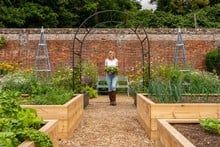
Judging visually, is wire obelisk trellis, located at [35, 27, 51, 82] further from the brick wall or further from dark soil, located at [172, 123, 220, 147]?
dark soil, located at [172, 123, 220, 147]

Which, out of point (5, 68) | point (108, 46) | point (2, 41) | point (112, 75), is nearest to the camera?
point (112, 75)

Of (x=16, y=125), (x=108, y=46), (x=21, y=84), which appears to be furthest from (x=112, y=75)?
(x=16, y=125)

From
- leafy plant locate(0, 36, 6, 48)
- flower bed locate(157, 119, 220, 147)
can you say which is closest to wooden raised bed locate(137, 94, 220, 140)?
flower bed locate(157, 119, 220, 147)

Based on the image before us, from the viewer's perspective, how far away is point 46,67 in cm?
1647

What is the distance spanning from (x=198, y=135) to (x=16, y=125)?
1.95 metres

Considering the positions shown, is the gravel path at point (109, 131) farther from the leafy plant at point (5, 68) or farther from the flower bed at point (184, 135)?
the leafy plant at point (5, 68)

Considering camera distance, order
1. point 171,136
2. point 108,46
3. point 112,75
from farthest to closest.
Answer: point 108,46 → point 112,75 → point 171,136

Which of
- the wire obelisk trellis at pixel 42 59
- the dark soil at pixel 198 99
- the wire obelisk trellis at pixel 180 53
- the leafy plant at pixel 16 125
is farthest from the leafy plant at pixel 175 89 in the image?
the wire obelisk trellis at pixel 42 59

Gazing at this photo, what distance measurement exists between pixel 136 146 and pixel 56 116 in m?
1.30

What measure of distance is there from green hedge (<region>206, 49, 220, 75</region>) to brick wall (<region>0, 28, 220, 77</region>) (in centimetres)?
38

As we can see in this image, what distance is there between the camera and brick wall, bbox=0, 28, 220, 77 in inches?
656

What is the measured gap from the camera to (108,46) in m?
16.8

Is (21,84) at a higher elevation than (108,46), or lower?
lower

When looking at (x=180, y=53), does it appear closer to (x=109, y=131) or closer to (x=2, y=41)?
(x=2, y=41)
